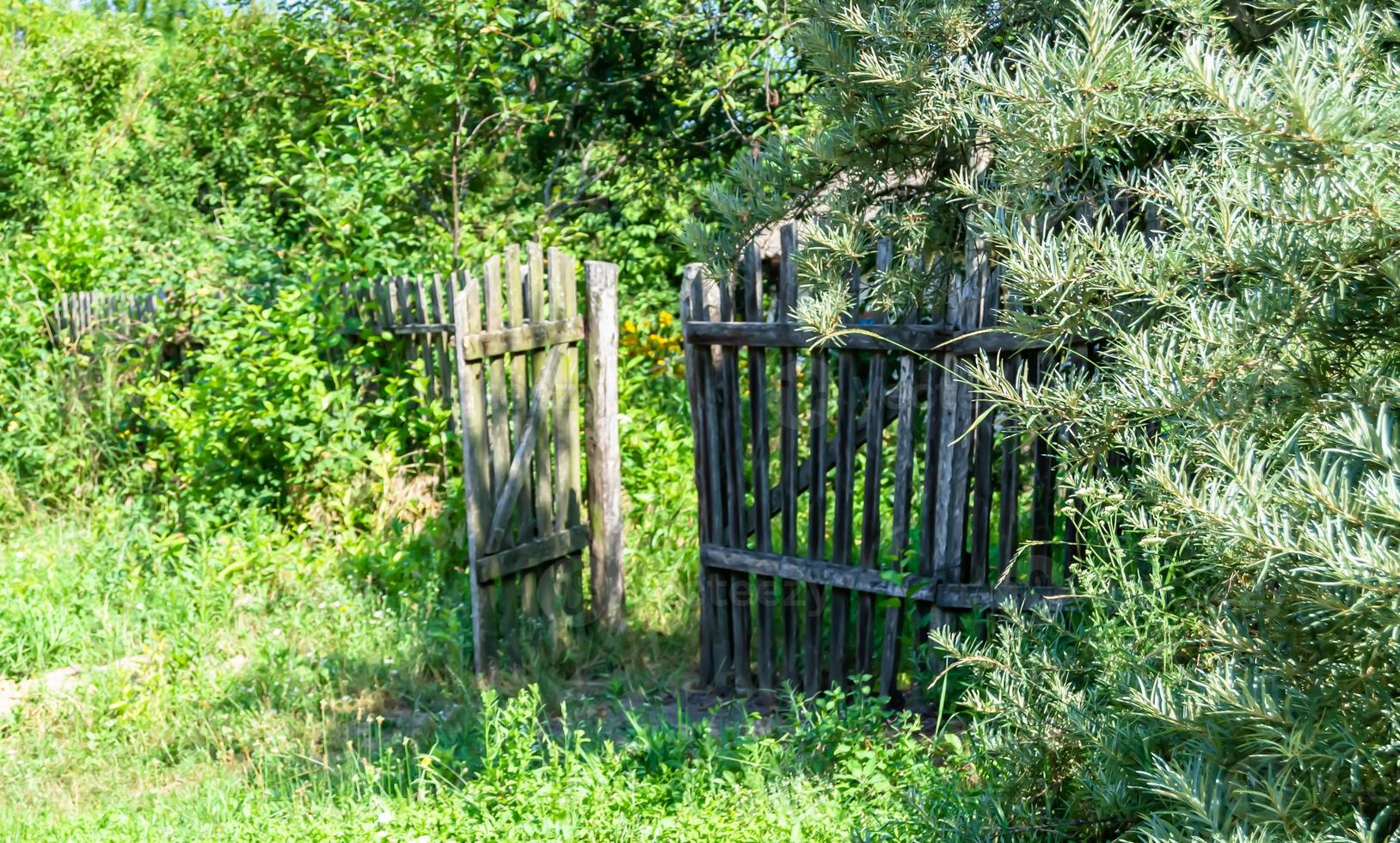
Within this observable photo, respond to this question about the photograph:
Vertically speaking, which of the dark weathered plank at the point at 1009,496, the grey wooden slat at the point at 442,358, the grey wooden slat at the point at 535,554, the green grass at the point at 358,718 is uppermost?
the grey wooden slat at the point at 442,358

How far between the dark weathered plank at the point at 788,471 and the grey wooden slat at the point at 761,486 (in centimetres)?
7

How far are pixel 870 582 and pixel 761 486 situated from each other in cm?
65

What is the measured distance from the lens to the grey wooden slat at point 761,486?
4996mm

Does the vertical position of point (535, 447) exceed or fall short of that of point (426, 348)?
it falls short

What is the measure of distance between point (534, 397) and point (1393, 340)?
4.50m

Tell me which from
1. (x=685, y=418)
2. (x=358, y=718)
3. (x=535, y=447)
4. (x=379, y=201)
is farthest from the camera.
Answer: (x=685, y=418)

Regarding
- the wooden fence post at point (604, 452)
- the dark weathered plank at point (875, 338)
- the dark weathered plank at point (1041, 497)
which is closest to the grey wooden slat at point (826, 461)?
the dark weathered plank at point (875, 338)

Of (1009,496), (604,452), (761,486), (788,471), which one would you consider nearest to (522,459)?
(604,452)

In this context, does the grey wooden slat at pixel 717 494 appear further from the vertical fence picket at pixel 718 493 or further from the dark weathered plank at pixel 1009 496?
the dark weathered plank at pixel 1009 496

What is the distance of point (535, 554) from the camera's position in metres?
5.73

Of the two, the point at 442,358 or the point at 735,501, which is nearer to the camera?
the point at 735,501

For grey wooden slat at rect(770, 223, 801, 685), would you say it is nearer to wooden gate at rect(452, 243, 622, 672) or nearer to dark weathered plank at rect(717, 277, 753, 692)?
dark weathered plank at rect(717, 277, 753, 692)

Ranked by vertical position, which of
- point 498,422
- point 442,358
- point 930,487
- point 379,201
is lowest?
point 930,487

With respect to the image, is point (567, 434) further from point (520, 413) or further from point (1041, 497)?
point (1041, 497)
